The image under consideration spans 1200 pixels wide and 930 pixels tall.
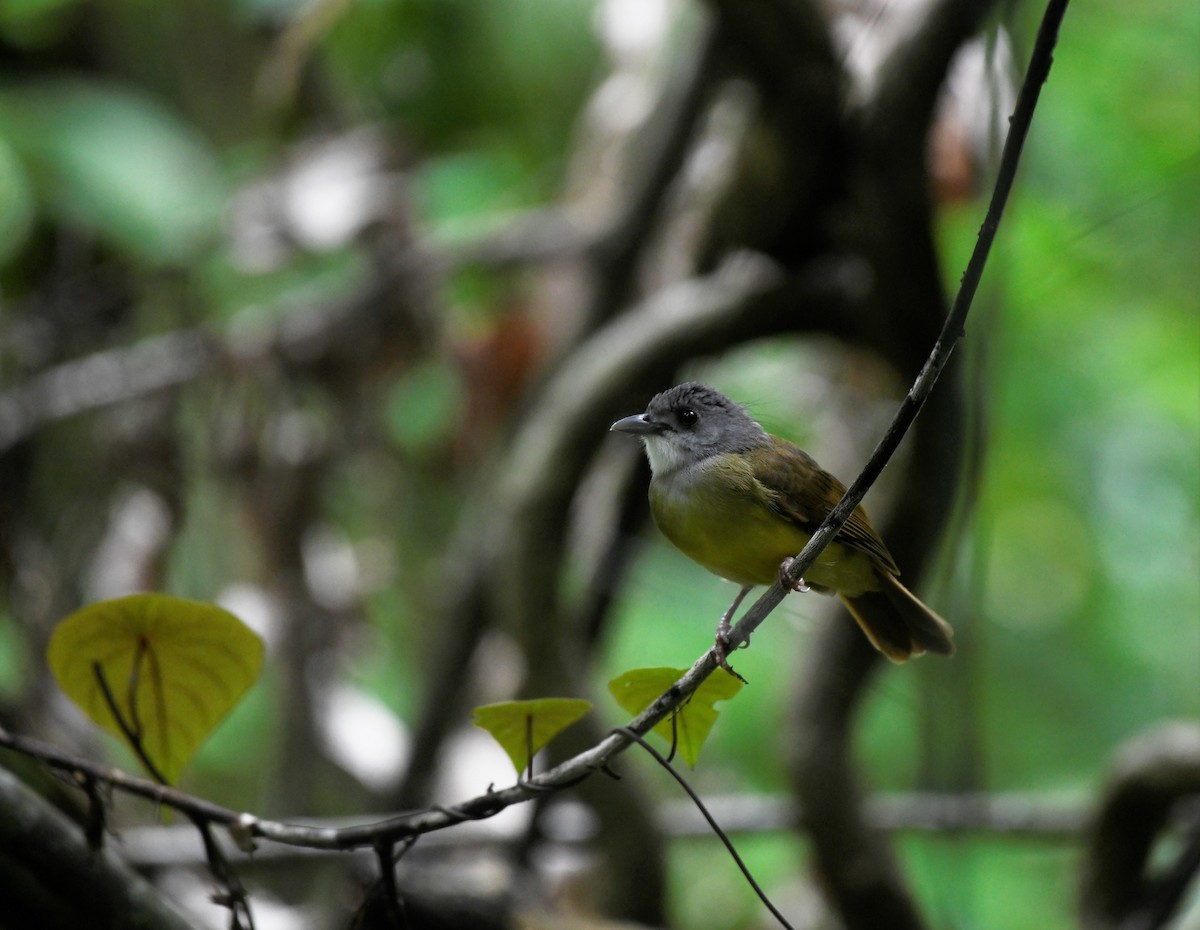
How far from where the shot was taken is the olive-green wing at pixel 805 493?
133 centimetres

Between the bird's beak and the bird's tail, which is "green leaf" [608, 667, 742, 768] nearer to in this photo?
the bird's tail

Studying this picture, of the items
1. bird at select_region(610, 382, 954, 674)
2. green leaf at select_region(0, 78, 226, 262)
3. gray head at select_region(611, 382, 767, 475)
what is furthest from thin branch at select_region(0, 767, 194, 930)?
green leaf at select_region(0, 78, 226, 262)

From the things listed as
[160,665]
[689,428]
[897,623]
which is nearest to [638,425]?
[689,428]

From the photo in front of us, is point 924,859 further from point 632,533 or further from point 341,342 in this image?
point 341,342

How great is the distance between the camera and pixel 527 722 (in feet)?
2.97

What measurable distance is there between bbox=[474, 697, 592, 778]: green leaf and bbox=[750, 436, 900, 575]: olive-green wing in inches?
18.5

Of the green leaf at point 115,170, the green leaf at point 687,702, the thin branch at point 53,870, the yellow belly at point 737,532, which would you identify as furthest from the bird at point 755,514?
the green leaf at point 115,170

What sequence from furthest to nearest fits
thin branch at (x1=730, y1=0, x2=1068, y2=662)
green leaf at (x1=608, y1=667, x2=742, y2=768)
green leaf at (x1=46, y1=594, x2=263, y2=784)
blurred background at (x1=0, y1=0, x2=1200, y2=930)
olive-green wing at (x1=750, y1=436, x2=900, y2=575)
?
blurred background at (x1=0, y1=0, x2=1200, y2=930) < olive-green wing at (x1=750, y1=436, x2=900, y2=575) < green leaf at (x1=46, y1=594, x2=263, y2=784) < green leaf at (x1=608, y1=667, x2=742, y2=768) < thin branch at (x1=730, y1=0, x2=1068, y2=662)

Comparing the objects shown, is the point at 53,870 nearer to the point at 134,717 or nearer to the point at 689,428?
the point at 134,717

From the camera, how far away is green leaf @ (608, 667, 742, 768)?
0.84 meters

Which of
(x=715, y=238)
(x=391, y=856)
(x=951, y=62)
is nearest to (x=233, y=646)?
(x=391, y=856)

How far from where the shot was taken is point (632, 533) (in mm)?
2748

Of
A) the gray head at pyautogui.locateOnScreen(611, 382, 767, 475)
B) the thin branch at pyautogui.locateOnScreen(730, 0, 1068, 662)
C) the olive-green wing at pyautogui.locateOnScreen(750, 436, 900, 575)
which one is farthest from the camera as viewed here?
the gray head at pyautogui.locateOnScreen(611, 382, 767, 475)

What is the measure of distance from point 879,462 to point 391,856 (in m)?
0.49
